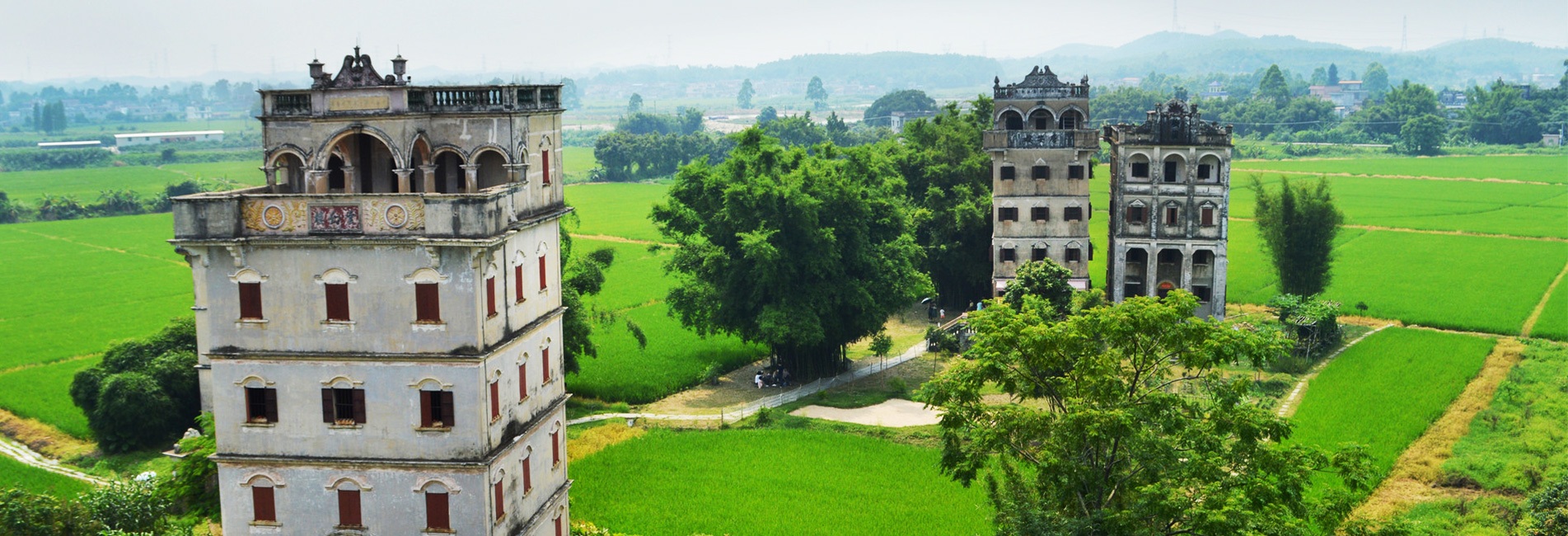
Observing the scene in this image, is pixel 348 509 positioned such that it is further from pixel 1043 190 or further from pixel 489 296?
pixel 1043 190

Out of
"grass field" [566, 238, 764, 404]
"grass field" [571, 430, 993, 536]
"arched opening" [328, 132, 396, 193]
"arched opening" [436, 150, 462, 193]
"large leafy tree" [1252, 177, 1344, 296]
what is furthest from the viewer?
"large leafy tree" [1252, 177, 1344, 296]

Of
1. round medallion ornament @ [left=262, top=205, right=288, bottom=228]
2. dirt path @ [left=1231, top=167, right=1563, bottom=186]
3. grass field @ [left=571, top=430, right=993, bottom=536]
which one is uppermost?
round medallion ornament @ [left=262, top=205, right=288, bottom=228]

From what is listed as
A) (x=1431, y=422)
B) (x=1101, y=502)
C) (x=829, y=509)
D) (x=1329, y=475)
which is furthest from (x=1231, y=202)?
(x=1101, y=502)

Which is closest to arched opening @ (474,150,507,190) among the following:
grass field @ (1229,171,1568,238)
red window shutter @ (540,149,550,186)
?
red window shutter @ (540,149,550,186)

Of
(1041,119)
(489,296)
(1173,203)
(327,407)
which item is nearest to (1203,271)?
(1173,203)

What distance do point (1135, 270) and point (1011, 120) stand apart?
8.34m

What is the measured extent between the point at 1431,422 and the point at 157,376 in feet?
128

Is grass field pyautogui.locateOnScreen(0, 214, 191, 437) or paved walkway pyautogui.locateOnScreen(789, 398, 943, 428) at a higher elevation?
grass field pyautogui.locateOnScreen(0, 214, 191, 437)

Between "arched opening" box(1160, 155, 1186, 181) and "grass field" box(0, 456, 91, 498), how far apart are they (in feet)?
131

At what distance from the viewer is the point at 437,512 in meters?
25.4

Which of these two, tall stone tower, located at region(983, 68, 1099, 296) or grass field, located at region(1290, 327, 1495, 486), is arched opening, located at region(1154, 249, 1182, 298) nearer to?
tall stone tower, located at region(983, 68, 1099, 296)

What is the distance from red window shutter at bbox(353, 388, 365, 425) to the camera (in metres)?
25.1

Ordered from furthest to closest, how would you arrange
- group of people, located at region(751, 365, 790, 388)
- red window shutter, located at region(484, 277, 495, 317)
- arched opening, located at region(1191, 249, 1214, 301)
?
arched opening, located at region(1191, 249, 1214, 301)
group of people, located at region(751, 365, 790, 388)
red window shutter, located at region(484, 277, 495, 317)

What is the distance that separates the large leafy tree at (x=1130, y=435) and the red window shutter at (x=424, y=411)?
976 centimetres
